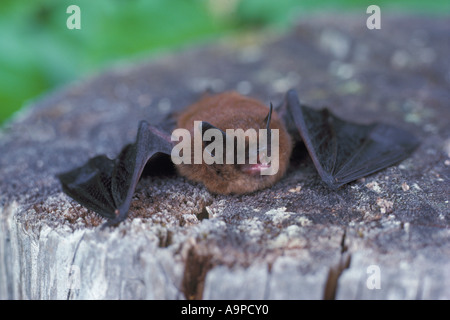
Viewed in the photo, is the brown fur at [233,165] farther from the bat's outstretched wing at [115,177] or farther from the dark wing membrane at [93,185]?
the dark wing membrane at [93,185]

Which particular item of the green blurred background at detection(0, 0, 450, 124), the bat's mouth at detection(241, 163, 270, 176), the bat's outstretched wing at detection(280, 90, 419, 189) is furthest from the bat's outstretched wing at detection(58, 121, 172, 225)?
the green blurred background at detection(0, 0, 450, 124)

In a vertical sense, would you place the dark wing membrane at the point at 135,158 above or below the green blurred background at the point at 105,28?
below

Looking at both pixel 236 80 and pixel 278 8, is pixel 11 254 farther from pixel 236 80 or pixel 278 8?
pixel 278 8

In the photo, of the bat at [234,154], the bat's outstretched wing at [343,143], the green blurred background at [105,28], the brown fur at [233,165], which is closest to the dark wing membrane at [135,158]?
the bat at [234,154]

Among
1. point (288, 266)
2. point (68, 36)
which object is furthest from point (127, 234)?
point (68, 36)

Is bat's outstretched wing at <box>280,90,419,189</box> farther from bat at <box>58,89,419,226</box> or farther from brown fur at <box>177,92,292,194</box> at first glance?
brown fur at <box>177,92,292,194</box>

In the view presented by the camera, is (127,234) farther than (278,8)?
No
